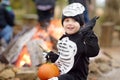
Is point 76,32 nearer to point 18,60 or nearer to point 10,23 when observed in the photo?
point 18,60

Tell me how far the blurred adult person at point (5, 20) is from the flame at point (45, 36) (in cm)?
90

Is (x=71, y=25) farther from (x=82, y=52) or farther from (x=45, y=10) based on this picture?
(x=45, y=10)

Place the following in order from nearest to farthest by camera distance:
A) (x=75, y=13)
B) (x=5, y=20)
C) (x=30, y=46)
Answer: (x=75, y=13), (x=30, y=46), (x=5, y=20)

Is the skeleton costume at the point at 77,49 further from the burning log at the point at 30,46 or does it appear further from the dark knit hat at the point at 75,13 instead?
the burning log at the point at 30,46

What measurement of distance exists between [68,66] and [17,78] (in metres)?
1.72

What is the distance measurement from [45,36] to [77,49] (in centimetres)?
390

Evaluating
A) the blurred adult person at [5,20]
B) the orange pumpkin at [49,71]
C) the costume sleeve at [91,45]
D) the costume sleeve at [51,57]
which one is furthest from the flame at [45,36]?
the costume sleeve at [91,45]

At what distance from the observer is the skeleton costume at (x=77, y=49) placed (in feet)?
16.4

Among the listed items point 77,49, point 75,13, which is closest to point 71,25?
point 75,13

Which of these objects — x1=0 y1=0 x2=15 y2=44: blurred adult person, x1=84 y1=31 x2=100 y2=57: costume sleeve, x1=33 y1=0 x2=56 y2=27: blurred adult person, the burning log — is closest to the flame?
the burning log

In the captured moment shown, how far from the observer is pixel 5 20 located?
994cm

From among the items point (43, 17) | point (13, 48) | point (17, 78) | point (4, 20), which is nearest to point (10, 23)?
point (4, 20)

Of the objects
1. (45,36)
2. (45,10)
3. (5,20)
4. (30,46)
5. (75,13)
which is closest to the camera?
(75,13)

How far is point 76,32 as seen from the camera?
16.7 ft
